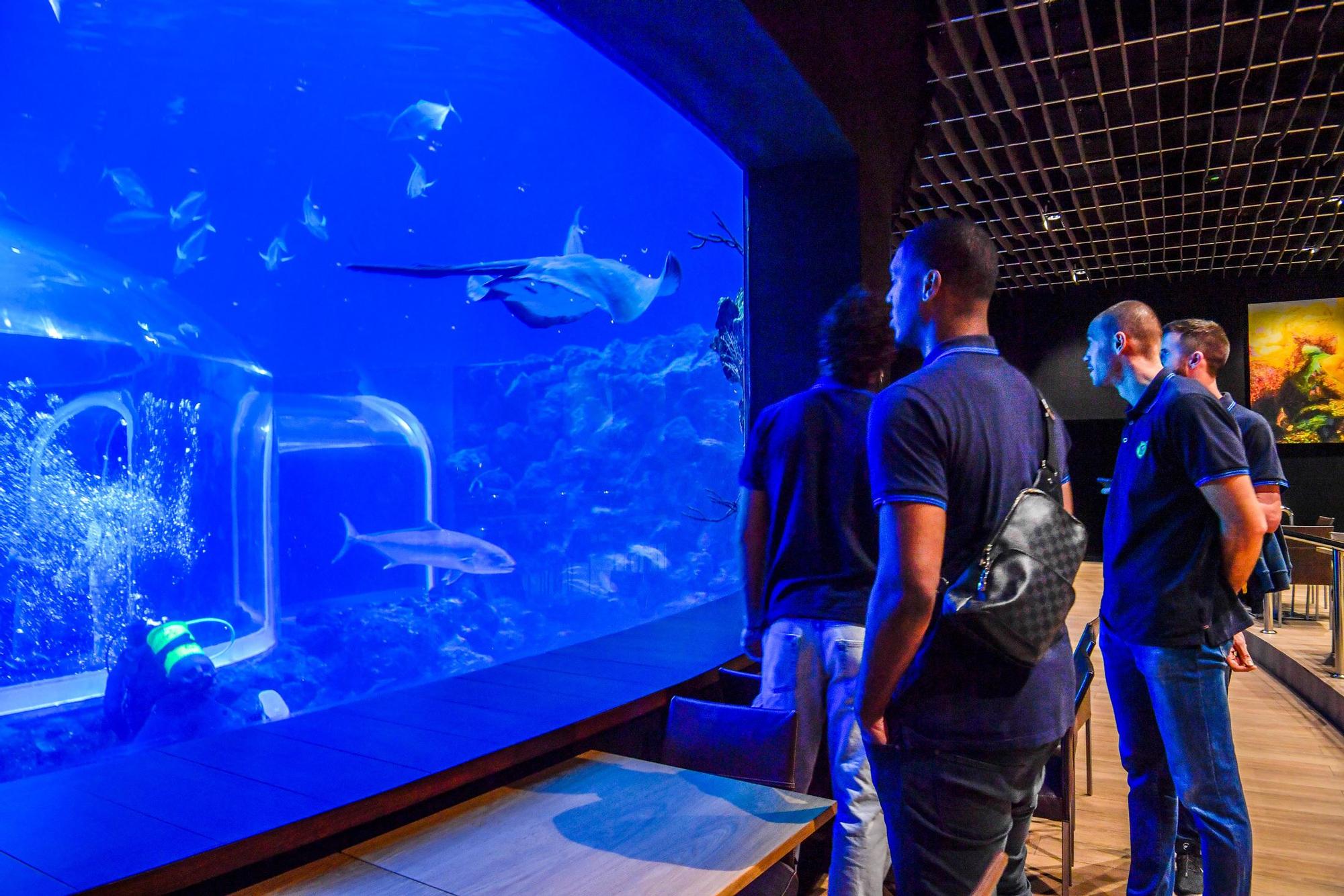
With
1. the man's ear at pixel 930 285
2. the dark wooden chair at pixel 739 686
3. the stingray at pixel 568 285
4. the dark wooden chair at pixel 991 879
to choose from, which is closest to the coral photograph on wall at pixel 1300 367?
the stingray at pixel 568 285

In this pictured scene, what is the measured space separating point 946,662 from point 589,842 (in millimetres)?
682

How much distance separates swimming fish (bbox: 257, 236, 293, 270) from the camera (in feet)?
25.1

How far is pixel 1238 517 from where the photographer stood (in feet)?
5.32

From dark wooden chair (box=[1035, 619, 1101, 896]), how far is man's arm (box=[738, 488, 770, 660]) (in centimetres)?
77

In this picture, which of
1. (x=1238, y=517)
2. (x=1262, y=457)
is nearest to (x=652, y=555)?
(x=1262, y=457)

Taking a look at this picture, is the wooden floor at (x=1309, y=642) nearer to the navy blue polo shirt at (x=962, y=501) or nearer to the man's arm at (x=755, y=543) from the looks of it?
the man's arm at (x=755, y=543)

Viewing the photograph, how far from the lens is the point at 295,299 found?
825cm

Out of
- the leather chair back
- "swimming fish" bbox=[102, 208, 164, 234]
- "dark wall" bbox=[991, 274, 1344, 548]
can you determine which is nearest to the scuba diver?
"swimming fish" bbox=[102, 208, 164, 234]

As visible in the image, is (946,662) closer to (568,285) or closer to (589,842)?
(589,842)

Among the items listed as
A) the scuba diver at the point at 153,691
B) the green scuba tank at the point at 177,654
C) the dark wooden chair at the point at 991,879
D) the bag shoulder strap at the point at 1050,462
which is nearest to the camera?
the dark wooden chair at the point at 991,879

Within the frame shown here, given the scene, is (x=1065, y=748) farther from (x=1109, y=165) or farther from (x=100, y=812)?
(x=1109, y=165)

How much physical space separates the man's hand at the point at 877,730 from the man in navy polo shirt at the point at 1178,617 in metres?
1.06

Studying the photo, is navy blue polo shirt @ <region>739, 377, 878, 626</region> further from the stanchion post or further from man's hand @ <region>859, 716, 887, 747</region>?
the stanchion post

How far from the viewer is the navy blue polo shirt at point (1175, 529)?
1.67 m
